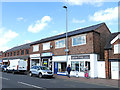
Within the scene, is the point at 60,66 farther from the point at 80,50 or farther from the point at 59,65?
the point at 80,50

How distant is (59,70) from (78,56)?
527cm

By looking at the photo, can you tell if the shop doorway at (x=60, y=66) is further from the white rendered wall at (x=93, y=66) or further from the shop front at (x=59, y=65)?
the white rendered wall at (x=93, y=66)

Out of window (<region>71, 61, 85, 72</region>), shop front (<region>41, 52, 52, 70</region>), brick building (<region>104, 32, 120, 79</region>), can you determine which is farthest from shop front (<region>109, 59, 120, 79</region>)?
shop front (<region>41, 52, 52, 70</region>)

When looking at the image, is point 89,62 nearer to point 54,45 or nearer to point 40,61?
point 54,45

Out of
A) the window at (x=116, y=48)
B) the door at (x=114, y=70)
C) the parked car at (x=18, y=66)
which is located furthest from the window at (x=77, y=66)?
the parked car at (x=18, y=66)

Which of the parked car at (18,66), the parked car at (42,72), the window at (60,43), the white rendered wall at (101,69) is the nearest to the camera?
the parked car at (42,72)

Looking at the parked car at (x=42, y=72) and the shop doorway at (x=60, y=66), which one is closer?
the parked car at (x=42, y=72)

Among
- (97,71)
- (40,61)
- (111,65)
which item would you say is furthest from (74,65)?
(40,61)

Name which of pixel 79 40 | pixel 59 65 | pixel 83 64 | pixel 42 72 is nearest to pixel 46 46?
pixel 59 65

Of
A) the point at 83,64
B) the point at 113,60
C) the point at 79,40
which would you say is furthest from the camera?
the point at 79,40

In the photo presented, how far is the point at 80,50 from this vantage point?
63.7ft

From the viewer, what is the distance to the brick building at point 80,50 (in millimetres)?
18078

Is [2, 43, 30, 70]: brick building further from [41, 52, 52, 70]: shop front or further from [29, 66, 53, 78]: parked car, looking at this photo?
[29, 66, 53, 78]: parked car

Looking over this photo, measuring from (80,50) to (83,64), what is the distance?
208cm
